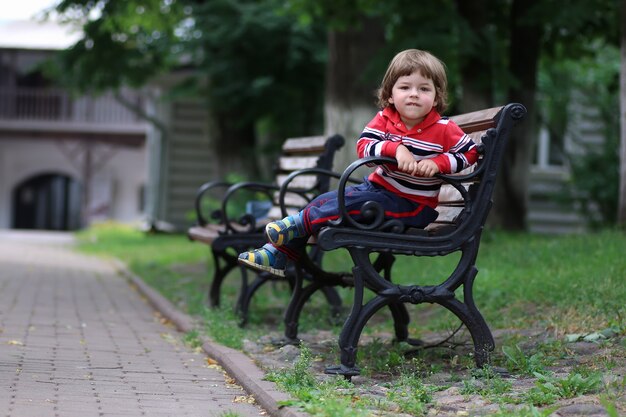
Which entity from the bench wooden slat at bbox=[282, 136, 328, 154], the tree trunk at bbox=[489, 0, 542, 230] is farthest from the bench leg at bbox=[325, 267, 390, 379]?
the tree trunk at bbox=[489, 0, 542, 230]

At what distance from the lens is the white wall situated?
3981 cm

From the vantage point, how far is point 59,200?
147ft

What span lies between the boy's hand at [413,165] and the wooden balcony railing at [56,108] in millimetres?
33604

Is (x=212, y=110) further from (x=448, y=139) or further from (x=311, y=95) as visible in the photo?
(x=448, y=139)

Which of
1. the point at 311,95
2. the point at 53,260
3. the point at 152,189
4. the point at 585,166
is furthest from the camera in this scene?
the point at 152,189

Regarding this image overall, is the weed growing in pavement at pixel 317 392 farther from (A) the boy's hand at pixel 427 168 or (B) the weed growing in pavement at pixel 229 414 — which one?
(A) the boy's hand at pixel 427 168

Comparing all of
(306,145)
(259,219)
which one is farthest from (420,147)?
(259,219)

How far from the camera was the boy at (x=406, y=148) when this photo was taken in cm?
541

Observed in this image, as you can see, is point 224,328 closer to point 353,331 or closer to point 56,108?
point 353,331

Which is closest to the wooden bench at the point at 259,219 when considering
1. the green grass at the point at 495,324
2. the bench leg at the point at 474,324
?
the green grass at the point at 495,324

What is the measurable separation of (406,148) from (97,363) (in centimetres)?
212

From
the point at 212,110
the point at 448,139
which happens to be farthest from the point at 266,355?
the point at 212,110

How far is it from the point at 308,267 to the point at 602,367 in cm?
186

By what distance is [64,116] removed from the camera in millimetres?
38344
